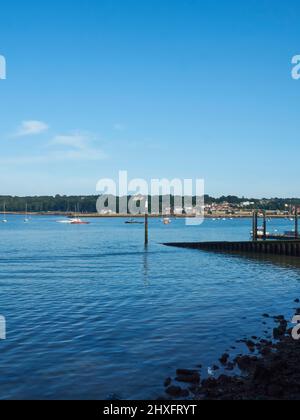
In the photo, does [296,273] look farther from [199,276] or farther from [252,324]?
[252,324]

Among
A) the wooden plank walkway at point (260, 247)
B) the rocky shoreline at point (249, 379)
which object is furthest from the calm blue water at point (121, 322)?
the wooden plank walkway at point (260, 247)

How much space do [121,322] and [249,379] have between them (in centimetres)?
1071

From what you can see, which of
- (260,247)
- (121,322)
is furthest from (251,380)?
(260,247)

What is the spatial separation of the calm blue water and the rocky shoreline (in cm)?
82

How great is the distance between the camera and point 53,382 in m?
15.2

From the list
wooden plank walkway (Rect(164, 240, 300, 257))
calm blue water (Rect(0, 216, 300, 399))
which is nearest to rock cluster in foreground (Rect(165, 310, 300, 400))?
calm blue water (Rect(0, 216, 300, 399))

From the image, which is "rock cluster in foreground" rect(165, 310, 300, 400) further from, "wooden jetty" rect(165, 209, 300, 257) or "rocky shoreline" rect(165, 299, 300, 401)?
"wooden jetty" rect(165, 209, 300, 257)

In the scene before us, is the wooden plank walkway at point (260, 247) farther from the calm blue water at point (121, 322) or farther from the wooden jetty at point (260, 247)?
the calm blue water at point (121, 322)

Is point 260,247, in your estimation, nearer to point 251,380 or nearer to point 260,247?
point 260,247

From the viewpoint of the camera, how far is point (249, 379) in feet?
47.5

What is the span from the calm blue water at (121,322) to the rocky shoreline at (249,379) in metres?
0.82
